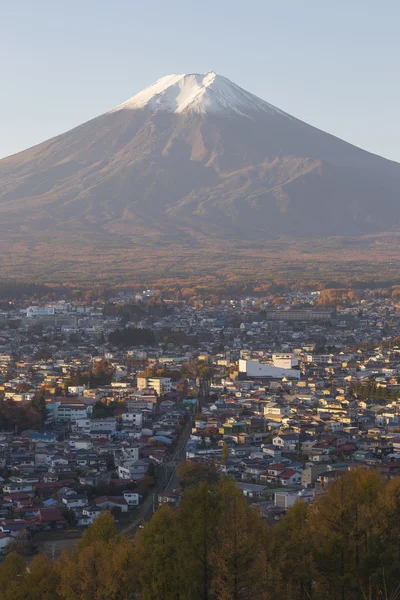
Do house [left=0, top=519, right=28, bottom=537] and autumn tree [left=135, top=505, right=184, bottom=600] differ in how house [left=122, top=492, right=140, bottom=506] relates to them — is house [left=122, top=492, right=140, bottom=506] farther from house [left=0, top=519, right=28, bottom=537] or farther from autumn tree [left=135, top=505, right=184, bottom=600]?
autumn tree [left=135, top=505, right=184, bottom=600]

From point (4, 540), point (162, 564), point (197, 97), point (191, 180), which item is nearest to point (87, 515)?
point (4, 540)

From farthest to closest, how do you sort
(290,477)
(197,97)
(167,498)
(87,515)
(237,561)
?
(197,97)
(290,477)
(87,515)
(167,498)
(237,561)

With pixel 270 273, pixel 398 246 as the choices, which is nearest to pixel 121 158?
pixel 398 246

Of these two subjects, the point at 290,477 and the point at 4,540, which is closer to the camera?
the point at 4,540

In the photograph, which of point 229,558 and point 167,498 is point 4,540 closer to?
point 167,498

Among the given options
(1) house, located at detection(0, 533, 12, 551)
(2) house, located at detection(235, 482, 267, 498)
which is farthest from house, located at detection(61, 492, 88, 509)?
(2) house, located at detection(235, 482, 267, 498)
